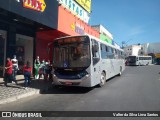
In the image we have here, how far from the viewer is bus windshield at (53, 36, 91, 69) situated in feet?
36.9

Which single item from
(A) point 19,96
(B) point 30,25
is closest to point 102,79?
(A) point 19,96

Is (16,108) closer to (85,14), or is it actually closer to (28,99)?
(28,99)

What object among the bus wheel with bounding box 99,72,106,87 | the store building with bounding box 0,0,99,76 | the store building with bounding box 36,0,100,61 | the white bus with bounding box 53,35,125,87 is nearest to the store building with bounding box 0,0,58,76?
the store building with bounding box 0,0,99,76

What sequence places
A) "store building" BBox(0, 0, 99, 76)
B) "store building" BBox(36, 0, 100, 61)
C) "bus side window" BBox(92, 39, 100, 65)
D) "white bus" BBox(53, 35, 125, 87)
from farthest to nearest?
"store building" BBox(36, 0, 100, 61) < "store building" BBox(0, 0, 99, 76) < "bus side window" BBox(92, 39, 100, 65) < "white bus" BBox(53, 35, 125, 87)

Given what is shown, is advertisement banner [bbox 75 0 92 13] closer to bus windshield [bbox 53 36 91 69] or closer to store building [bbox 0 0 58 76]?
store building [bbox 0 0 58 76]

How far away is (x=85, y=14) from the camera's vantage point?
28.9m

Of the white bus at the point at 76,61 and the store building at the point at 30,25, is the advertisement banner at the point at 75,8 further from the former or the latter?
the white bus at the point at 76,61

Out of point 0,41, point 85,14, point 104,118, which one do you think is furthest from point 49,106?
point 85,14

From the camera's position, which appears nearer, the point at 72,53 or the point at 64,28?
the point at 72,53

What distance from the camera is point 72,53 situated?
37.9 feet

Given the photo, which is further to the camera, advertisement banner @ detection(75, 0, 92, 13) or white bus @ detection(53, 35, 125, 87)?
advertisement banner @ detection(75, 0, 92, 13)

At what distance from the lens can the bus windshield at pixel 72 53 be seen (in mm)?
11234

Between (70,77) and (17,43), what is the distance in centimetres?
671

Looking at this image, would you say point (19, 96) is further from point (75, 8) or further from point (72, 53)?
point (75, 8)
